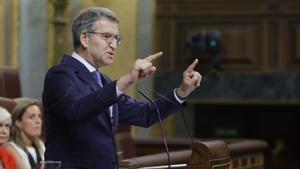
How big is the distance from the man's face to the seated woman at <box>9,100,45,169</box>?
154cm

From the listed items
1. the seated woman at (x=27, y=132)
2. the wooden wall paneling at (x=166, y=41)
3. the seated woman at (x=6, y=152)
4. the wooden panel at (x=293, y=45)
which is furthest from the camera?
the wooden wall paneling at (x=166, y=41)

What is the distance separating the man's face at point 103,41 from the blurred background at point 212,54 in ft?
16.1

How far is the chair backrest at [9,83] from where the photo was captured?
17.8 feet

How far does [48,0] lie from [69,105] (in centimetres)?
522

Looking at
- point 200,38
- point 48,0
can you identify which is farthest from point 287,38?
point 48,0

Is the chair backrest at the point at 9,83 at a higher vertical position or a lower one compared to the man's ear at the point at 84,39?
lower

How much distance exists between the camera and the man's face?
241 cm

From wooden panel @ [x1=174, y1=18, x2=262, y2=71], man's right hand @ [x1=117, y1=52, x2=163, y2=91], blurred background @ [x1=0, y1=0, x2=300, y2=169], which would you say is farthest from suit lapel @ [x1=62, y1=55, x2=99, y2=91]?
wooden panel @ [x1=174, y1=18, x2=262, y2=71]

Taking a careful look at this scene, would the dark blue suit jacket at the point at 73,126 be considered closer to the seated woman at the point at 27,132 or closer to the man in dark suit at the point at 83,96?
the man in dark suit at the point at 83,96

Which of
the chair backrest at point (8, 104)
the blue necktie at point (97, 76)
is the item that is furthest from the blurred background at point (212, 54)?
the blue necktie at point (97, 76)

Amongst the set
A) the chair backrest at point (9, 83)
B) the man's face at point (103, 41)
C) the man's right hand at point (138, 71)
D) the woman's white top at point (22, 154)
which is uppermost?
the man's face at point (103, 41)

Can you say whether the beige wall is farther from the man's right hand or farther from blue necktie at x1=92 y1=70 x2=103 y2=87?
the man's right hand

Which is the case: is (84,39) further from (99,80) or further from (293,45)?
(293,45)

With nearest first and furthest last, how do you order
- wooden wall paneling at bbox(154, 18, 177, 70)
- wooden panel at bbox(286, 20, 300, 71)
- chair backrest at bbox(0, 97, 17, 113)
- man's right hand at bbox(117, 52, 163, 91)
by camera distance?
1. man's right hand at bbox(117, 52, 163, 91)
2. chair backrest at bbox(0, 97, 17, 113)
3. wooden panel at bbox(286, 20, 300, 71)
4. wooden wall paneling at bbox(154, 18, 177, 70)
